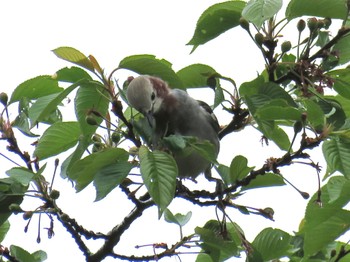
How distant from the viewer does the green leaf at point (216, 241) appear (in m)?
4.05

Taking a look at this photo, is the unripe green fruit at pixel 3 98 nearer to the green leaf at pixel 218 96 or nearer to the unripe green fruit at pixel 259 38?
the green leaf at pixel 218 96

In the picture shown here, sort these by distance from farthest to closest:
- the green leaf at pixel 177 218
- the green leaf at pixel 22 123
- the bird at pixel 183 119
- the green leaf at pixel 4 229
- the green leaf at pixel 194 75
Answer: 1. the bird at pixel 183 119
2. the green leaf at pixel 4 229
3. the green leaf at pixel 177 218
4. the green leaf at pixel 22 123
5. the green leaf at pixel 194 75

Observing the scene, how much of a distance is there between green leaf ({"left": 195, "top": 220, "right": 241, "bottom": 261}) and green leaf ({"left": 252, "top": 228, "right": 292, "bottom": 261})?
5.7 inches

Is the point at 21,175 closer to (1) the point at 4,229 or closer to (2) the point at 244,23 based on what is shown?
(1) the point at 4,229

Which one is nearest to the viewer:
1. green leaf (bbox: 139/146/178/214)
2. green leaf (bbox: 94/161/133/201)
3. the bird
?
green leaf (bbox: 139/146/178/214)

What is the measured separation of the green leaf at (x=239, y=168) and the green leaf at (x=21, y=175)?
1.12 metres

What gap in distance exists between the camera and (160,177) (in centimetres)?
333

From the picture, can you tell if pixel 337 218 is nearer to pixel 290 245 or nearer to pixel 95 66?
pixel 290 245

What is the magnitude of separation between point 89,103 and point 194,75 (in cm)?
64

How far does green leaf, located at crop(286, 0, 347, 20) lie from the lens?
374 centimetres

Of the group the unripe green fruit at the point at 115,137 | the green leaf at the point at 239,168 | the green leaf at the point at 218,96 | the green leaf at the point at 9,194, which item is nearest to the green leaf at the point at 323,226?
the green leaf at the point at 239,168

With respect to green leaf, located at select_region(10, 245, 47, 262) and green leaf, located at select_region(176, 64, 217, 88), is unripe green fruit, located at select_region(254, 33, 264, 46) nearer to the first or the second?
green leaf, located at select_region(176, 64, 217, 88)

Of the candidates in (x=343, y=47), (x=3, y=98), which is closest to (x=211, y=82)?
(x=343, y=47)

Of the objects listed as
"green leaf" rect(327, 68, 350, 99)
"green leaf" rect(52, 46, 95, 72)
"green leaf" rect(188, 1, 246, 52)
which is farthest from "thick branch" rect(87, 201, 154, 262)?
"green leaf" rect(327, 68, 350, 99)
